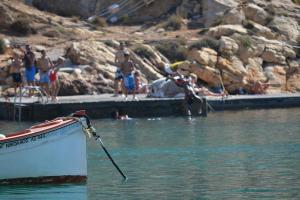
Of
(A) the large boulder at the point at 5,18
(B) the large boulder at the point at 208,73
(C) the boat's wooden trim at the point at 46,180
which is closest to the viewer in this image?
(C) the boat's wooden trim at the point at 46,180

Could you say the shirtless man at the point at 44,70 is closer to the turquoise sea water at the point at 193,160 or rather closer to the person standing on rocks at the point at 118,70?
the turquoise sea water at the point at 193,160

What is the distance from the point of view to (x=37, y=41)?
44438 millimetres

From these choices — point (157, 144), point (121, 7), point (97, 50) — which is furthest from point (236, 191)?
point (121, 7)

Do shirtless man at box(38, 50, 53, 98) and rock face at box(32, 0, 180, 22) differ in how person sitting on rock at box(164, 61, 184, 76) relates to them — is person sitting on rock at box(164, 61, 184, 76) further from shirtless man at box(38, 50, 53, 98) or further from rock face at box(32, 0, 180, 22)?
rock face at box(32, 0, 180, 22)

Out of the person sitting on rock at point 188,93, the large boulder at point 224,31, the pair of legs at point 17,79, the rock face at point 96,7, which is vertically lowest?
the person sitting on rock at point 188,93

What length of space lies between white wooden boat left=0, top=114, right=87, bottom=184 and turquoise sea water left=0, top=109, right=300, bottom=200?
0.71 feet

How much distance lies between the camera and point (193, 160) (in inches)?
970

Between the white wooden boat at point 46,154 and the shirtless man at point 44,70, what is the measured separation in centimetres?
1502

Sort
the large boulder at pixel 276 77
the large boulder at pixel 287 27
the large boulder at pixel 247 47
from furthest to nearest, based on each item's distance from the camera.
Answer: the large boulder at pixel 287 27, the large boulder at pixel 247 47, the large boulder at pixel 276 77

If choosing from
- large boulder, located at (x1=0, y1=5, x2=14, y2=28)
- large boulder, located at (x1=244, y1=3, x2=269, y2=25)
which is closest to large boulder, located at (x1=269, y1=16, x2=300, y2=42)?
large boulder, located at (x1=244, y1=3, x2=269, y2=25)

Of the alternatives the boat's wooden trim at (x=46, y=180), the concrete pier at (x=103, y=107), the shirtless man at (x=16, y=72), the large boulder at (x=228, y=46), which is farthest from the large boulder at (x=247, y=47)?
the boat's wooden trim at (x=46, y=180)

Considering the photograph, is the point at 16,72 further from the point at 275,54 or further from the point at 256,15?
the point at 256,15

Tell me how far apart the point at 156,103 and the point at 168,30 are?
13.0m

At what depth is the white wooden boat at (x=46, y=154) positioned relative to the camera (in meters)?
20.2
